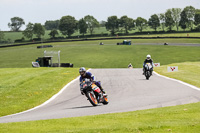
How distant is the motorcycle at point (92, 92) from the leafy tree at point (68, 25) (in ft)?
580

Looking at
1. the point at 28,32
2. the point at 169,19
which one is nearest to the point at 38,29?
the point at 28,32

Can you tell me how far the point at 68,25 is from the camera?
190 metres

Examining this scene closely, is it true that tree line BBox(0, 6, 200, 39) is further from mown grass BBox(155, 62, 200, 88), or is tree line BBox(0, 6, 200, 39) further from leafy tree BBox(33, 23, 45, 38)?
mown grass BBox(155, 62, 200, 88)

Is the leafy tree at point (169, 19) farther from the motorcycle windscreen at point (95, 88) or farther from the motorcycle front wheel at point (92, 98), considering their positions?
the motorcycle front wheel at point (92, 98)

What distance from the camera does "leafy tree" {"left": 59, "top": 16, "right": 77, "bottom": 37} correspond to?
619ft

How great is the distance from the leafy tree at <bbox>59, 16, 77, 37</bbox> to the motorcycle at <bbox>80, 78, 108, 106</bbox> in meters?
177

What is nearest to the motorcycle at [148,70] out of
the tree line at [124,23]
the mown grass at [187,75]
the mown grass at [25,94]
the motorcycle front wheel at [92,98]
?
the mown grass at [187,75]

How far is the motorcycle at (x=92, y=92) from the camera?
13.2 m

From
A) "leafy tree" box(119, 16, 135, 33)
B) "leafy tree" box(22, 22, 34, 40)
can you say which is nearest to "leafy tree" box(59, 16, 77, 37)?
"leafy tree" box(22, 22, 34, 40)

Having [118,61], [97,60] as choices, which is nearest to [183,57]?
[118,61]

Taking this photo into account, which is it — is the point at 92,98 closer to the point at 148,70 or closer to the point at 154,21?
the point at 148,70

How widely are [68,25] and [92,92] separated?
180 metres

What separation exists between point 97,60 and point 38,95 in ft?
164

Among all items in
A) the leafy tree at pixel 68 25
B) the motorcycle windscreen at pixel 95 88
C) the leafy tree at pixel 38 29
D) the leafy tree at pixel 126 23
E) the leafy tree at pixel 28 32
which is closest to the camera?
the motorcycle windscreen at pixel 95 88
